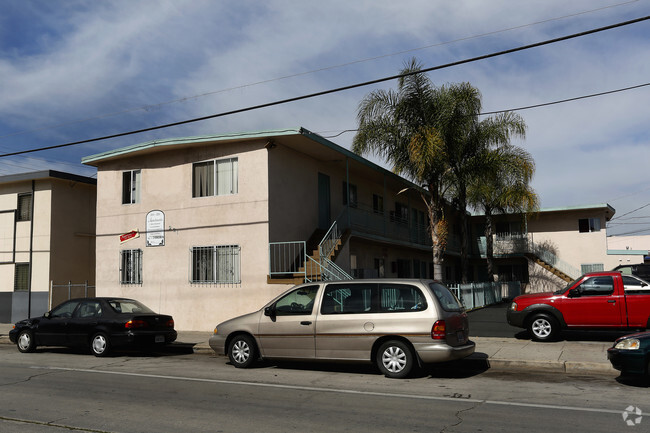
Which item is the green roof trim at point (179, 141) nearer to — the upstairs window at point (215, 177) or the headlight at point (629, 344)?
the upstairs window at point (215, 177)

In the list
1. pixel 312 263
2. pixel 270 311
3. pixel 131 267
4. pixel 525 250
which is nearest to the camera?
pixel 270 311

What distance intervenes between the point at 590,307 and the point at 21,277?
21874 mm

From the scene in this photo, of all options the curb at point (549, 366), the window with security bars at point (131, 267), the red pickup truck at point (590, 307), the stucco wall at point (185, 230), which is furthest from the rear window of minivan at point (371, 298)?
the window with security bars at point (131, 267)

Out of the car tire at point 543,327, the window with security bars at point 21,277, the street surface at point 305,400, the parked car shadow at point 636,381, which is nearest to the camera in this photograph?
the street surface at point 305,400

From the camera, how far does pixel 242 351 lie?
10641 millimetres

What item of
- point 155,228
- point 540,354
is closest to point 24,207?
point 155,228

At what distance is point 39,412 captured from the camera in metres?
7.05

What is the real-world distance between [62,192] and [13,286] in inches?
177

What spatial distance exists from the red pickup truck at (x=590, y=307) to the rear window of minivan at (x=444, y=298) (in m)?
4.10

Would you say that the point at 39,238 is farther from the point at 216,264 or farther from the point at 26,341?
the point at 216,264

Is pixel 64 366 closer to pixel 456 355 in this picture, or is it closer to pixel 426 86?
pixel 456 355

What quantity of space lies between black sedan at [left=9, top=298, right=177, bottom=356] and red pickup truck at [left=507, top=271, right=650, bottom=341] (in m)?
8.91

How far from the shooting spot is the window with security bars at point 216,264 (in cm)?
1700

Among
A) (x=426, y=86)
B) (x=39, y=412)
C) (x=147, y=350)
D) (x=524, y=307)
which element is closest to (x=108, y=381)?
(x=39, y=412)
